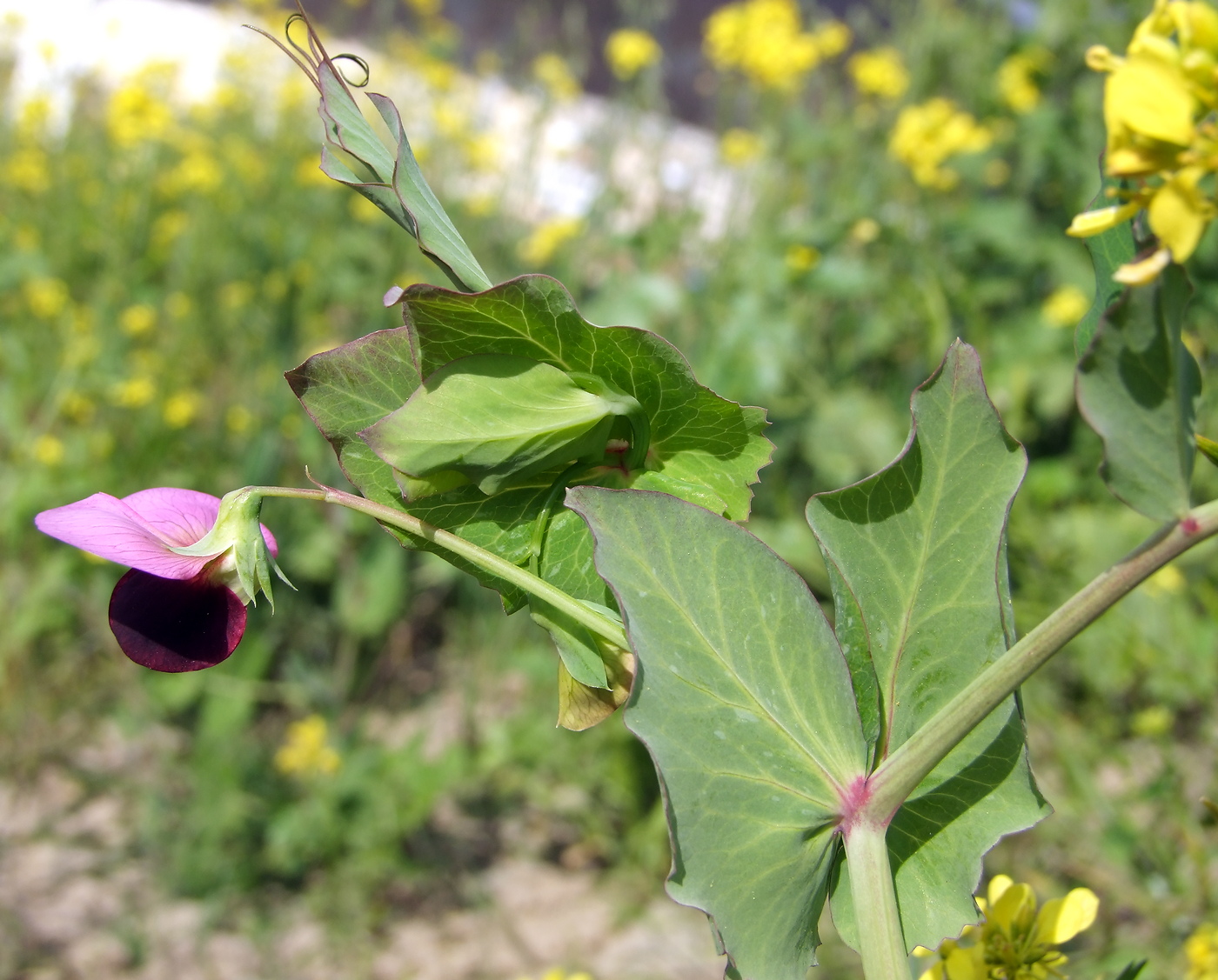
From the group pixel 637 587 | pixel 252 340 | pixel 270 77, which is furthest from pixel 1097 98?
pixel 270 77

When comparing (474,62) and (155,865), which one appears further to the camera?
(474,62)

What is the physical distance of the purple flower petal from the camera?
0.41 meters

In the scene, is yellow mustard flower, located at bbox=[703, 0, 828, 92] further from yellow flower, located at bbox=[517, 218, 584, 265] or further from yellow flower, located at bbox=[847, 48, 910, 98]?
yellow flower, located at bbox=[517, 218, 584, 265]

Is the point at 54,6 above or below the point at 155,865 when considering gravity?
below

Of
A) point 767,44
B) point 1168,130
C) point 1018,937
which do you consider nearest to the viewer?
point 1168,130

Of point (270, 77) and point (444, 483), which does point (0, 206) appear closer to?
point (270, 77)

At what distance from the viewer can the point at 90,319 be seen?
11.0ft

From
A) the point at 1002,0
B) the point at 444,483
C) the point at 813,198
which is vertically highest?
the point at 444,483

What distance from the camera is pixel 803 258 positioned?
9.00 feet

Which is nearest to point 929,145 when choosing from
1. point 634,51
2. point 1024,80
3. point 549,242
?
point 1024,80

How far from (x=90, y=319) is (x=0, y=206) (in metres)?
1.18

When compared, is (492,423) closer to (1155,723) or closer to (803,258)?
(1155,723)

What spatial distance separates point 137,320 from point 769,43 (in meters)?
2.83

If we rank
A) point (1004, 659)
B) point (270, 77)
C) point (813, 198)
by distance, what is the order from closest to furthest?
point (1004, 659) < point (813, 198) < point (270, 77)
